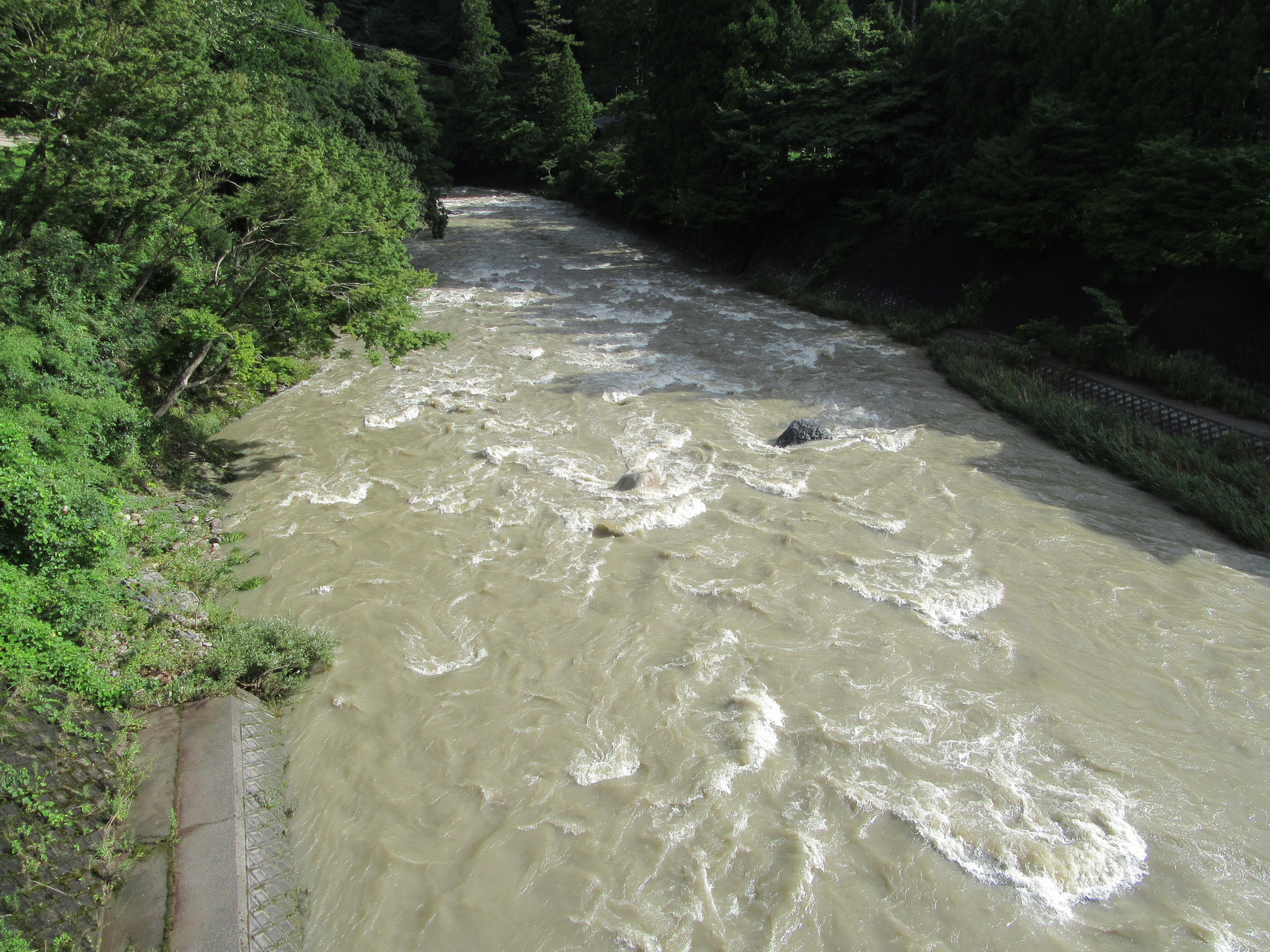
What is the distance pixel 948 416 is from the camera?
13.7 m

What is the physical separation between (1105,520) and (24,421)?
1278 cm

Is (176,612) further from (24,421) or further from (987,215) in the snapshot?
(987,215)

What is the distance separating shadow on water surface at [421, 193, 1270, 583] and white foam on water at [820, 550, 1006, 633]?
8.11 ft

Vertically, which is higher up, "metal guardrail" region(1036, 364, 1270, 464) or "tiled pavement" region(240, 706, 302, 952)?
"metal guardrail" region(1036, 364, 1270, 464)

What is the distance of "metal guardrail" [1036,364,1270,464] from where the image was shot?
11562 mm

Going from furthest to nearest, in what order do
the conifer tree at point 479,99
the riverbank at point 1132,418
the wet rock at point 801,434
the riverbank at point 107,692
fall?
the conifer tree at point 479,99, the wet rock at point 801,434, the riverbank at point 1132,418, the riverbank at point 107,692

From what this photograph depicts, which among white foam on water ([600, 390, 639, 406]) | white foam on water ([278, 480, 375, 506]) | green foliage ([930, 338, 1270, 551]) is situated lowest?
white foam on water ([600, 390, 639, 406])

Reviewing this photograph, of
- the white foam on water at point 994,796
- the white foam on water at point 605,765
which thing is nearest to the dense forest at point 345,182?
the white foam on water at point 605,765

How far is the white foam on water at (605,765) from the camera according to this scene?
20.3 feet

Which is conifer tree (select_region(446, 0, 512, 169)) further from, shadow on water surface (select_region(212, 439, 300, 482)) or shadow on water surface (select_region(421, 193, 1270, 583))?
shadow on water surface (select_region(212, 439, 300, 482))

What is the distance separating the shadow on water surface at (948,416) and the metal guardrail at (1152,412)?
1.82 m

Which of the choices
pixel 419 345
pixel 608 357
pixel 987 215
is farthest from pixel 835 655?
pixel 987 215

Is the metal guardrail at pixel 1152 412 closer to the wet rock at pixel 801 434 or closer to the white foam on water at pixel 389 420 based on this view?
the wet rock at pixel 801 434

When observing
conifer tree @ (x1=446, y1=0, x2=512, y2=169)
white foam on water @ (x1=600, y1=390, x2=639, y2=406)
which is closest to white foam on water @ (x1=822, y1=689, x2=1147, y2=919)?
white foam on water @ (x1=600, y1=390, x2=639, y2=406)
